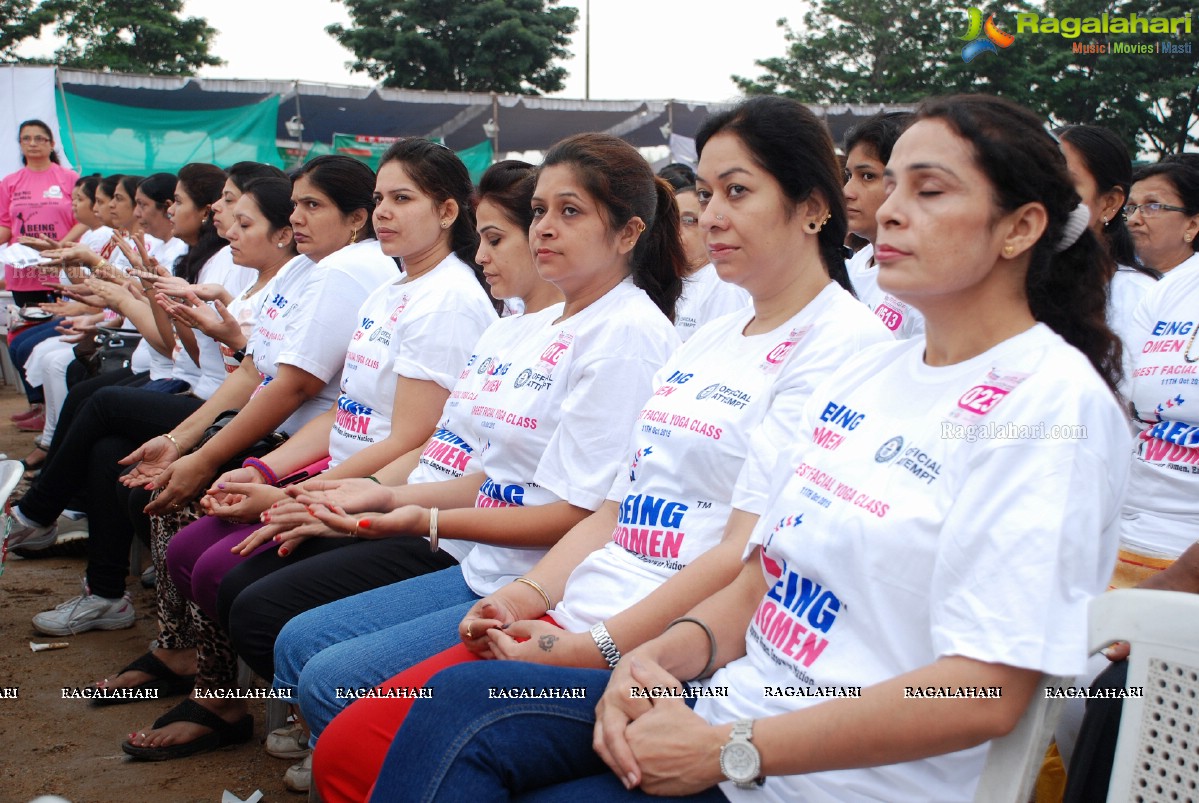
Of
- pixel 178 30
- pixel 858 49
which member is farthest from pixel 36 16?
pixel 858 49

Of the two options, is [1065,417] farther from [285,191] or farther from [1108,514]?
[285,191]

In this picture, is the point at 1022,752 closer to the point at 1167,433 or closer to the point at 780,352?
the point at 780,352

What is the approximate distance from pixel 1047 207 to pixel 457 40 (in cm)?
2981

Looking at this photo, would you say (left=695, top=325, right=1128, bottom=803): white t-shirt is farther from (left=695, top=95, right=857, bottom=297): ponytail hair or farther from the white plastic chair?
the white plastic chair

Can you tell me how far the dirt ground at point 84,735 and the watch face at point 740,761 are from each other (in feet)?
5.97

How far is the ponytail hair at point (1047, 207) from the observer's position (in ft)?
5.16

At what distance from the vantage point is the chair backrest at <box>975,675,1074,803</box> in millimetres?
1384

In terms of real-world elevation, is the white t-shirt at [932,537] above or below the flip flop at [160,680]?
above

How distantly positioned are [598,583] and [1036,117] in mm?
1188

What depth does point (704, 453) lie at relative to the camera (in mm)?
2068

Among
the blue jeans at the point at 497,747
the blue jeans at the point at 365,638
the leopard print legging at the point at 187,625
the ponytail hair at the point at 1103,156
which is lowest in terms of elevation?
the leopard print legging at the point at 187,625

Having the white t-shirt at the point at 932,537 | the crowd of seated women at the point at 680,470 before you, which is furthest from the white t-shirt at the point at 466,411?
the white t-shirt at the point at 932,537

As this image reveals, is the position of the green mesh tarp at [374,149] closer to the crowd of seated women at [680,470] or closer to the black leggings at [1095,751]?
the crowd of seated women at [680,470]

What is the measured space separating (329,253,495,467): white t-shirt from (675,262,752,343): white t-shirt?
121cm
